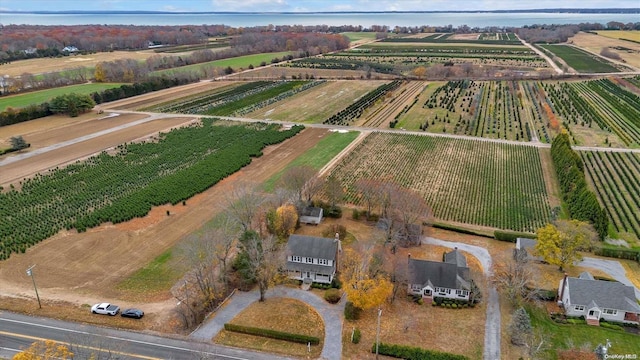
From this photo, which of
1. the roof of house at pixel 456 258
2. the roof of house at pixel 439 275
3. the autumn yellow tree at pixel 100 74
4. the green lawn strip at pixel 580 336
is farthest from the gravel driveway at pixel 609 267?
the autumn yellow tree at pixel 100 74

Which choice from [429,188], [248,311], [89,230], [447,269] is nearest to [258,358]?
[248,311]

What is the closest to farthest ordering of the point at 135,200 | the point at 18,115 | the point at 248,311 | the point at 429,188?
the point at 248,311 → the point at 135,200 → the point at 429,188 → the point at 18,115

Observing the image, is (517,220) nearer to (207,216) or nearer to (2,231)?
(207,216)

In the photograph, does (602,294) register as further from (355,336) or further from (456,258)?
(355,336)

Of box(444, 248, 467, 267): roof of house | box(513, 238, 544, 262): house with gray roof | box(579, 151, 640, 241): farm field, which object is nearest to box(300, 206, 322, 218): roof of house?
box(444, 248, 467, 267): roof of house

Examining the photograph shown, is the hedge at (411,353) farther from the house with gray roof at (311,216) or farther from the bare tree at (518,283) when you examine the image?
the house with gray roof at (311,216)

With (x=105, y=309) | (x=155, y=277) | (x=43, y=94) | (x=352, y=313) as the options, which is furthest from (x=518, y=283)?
(x=43, y=94)

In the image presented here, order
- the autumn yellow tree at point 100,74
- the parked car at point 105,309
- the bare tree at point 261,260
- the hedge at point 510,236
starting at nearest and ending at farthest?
the parked car at point 105,309 < the bare tree at point 261,260 < the hedge at point 510,236 < the autumn yellow tree at point 100,74
